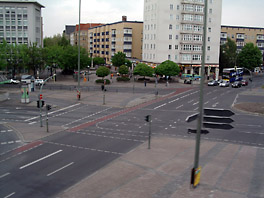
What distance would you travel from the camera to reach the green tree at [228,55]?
334 ft

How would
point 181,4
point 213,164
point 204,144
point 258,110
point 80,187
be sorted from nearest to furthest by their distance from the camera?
1. point 80,187
2. point 213,164
3. point 204,144
4. point 258,110
5. point 181,4

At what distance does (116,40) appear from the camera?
12138 centimetres

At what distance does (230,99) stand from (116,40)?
75620 mm

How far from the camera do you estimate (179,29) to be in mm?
87812

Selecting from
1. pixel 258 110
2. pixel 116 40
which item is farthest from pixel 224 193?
pixel 116 40

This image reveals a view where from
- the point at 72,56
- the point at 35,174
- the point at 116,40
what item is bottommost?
the point at 35,174

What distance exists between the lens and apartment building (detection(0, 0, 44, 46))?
3371 inches

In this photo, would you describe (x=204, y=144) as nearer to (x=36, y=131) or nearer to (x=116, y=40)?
(x=36, y=131)

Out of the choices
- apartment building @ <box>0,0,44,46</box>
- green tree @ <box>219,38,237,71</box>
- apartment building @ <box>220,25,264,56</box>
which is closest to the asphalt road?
apartment building @ <box>0,0,44,46</box>

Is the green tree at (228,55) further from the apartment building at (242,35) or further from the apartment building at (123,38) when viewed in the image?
the apartment building at (123,38)

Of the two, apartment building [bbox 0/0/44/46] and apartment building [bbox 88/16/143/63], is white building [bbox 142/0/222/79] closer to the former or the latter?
apartment building [bbox 88/16/143/63]

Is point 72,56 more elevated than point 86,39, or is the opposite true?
point 86,39

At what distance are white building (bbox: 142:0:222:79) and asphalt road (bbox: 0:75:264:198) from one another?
42.1 meters

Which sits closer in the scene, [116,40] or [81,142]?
[81,142]
